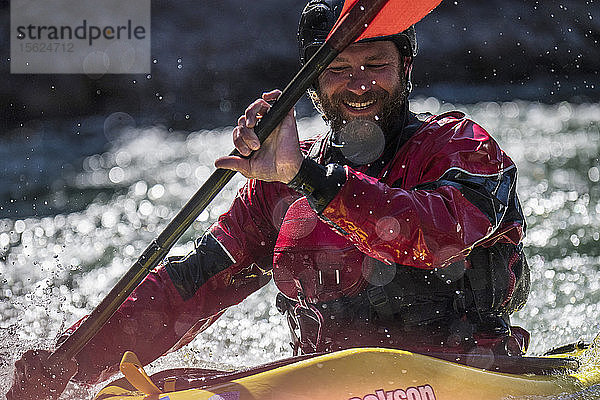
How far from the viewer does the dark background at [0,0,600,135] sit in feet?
26.0

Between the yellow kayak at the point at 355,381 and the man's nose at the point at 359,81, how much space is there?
69 centimetres

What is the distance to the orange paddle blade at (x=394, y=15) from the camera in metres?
1.56

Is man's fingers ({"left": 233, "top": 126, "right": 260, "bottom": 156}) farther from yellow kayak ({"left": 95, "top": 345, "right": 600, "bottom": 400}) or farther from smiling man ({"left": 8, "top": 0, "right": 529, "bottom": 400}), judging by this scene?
yellow kayak ({"left": 95, "top": 345, "right": 600, "bottom": 400})

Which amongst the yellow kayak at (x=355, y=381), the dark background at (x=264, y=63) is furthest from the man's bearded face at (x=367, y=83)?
the dark background at (x=264, y=63)

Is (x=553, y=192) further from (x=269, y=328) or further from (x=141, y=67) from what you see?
(x=141, y=67)

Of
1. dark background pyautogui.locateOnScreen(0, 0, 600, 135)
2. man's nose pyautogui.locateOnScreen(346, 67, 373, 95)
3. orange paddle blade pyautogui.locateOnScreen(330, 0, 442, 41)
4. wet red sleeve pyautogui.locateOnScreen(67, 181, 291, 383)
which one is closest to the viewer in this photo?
orange paddle blade pyautogui.locateOnScreen(330, 0, 442, 41)

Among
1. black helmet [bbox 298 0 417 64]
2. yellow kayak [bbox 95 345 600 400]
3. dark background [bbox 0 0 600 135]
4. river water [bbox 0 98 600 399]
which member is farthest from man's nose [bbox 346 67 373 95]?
dark background [bbox 0 0 600 135]

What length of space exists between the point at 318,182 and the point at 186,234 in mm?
3284

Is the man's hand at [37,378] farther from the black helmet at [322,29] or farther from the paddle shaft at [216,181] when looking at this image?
the black helmet at [322,29]

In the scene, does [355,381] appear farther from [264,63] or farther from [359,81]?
[264,63]

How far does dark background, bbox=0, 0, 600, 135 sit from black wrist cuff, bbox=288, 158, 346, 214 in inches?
259

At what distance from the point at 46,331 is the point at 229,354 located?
2.57 feet

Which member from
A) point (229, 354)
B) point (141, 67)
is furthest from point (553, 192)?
point (141, 67)

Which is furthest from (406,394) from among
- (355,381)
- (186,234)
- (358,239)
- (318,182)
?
(186,234)
